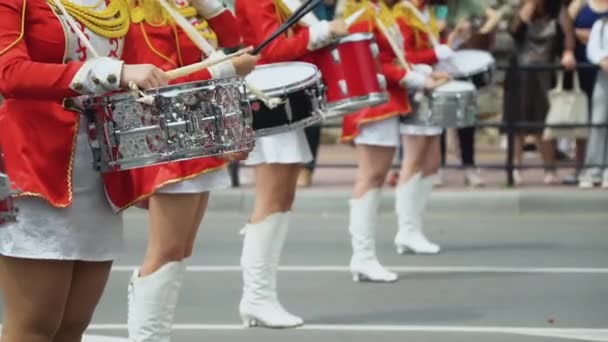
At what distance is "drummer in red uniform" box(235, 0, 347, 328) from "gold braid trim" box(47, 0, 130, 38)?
7.81ft

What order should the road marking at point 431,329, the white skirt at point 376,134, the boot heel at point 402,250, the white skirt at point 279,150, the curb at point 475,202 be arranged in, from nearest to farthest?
1. the white skirt at point 279,150
2. the road marking at point 431,329
3. the white skirt at point 376,134
4. the boot heel at point 402,250
5. the curb at point 475,202

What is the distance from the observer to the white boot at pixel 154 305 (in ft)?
18.9

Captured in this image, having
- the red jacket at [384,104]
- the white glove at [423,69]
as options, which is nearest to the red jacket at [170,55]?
the red jacket at [384,104]

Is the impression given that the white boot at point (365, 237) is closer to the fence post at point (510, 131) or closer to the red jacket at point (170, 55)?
the red jacket at point (170, 55)

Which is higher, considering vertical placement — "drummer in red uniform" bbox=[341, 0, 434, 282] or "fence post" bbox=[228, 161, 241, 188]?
"drummer in red uniform" bbox=[341, 0, 434, 282]

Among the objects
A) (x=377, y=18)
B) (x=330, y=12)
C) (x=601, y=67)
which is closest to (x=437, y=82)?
(x=377, y=18)

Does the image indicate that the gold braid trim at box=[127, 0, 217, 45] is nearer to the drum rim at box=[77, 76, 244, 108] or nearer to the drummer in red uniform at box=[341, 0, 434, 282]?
the drum rim at box=[77, 76, 244, 108]

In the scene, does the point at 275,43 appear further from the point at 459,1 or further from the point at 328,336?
the point at 459,1

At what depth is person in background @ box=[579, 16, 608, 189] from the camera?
1358cm

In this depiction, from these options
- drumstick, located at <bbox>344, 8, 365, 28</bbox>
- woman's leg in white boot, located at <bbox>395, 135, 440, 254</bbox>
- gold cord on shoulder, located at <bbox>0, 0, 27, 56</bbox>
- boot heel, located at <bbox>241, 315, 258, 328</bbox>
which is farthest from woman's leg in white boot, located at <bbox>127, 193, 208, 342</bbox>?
woman's leg in white boot, located at <bbox>395, 135, 440, 254</bbox>

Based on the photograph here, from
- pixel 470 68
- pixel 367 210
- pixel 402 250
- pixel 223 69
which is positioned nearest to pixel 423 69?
pixel 470 68

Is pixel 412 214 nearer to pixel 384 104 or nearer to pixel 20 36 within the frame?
pixel 384 104

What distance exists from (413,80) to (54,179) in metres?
5.07

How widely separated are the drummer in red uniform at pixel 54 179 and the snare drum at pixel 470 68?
579 cm
